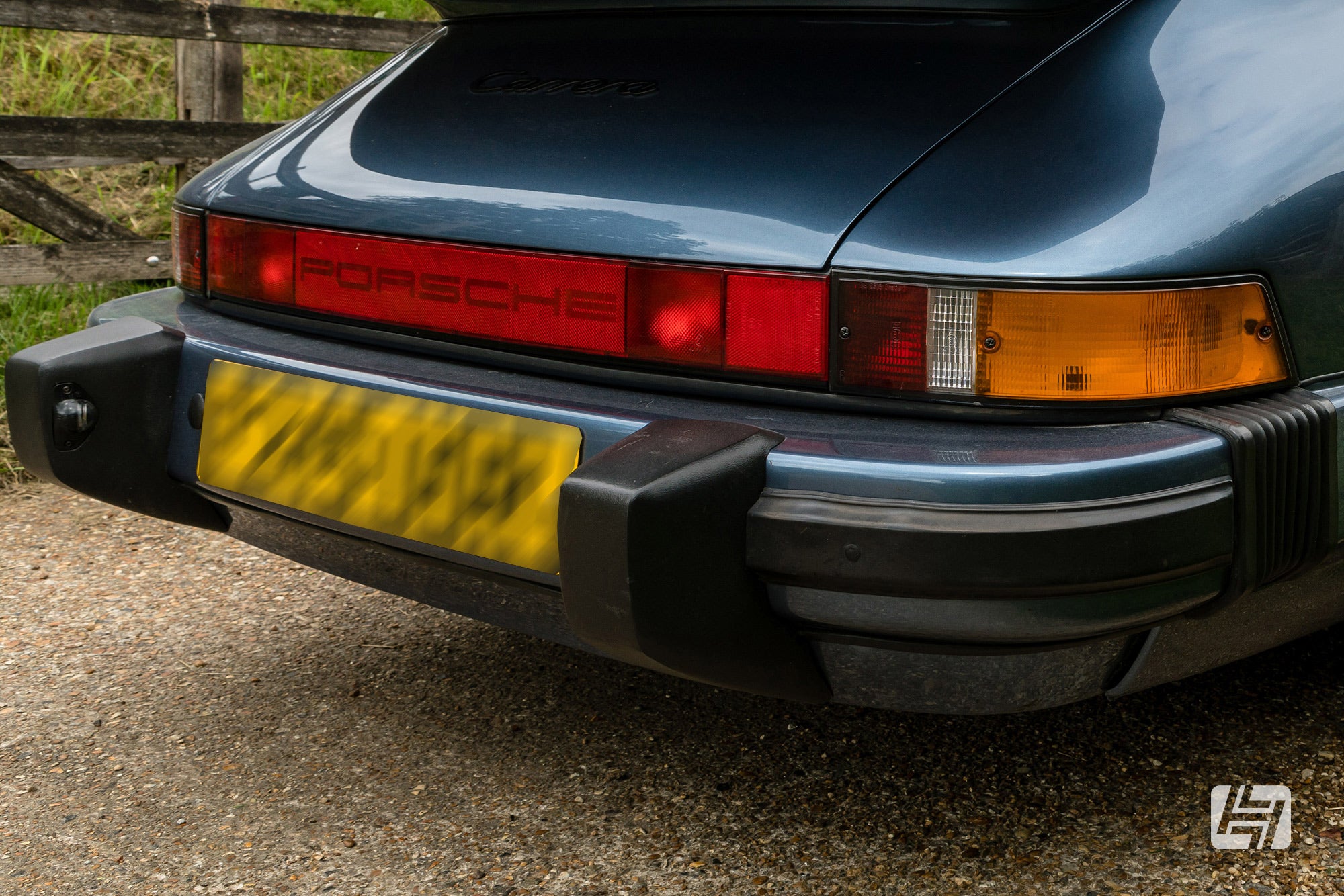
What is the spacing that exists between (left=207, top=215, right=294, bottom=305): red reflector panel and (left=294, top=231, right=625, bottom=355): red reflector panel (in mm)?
36

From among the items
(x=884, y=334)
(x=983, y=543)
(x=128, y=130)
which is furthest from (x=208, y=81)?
(x=983, y=543)

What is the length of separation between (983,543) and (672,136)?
0.72 meters

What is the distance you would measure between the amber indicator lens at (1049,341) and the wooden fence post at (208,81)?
4517 millimetres

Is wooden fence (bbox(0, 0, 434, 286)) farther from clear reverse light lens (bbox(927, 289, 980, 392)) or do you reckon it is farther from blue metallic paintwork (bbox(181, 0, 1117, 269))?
clear reverse light lens (bbox(927, 289, 980, 392))

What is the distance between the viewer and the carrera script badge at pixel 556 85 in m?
1.86

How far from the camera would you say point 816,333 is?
1554mm

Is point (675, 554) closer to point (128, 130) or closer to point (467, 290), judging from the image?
point (467, 290)

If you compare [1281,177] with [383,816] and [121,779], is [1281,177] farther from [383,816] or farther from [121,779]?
[121,779]

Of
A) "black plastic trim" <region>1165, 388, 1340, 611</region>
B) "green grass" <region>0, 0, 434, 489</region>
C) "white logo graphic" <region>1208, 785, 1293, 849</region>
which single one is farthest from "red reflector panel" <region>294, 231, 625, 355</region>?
"green grass" <region>0, 0, 434, 489</region>

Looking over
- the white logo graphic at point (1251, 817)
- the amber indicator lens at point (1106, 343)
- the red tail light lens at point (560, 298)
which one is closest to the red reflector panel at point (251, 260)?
the red tail light lens at point (560, 298)

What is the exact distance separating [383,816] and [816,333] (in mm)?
1051

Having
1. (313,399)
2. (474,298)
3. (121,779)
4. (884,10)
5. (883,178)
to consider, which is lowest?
(121,779)

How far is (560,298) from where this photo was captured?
5.59 feet

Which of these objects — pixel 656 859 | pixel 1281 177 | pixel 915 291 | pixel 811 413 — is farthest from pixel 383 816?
pixel 1281 177
